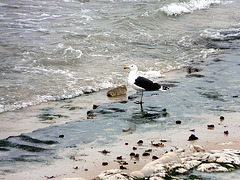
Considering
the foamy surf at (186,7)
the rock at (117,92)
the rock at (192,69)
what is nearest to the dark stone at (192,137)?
the rock at (117,92)

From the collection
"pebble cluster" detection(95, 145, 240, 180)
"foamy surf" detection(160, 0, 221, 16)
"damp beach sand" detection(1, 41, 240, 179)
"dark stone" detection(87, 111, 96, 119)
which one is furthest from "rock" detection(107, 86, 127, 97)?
"foamy surf" detection(160, 0, 221, 16)

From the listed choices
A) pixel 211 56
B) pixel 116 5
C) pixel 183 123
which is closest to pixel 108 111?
pixel 183 123

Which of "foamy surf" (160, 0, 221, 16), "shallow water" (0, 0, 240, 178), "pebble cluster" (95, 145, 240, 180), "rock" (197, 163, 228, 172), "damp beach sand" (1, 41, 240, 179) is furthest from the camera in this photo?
"foamy surf" (160, 0, 221, 16)

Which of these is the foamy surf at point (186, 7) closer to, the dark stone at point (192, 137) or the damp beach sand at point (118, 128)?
the damp beach sand at point (118, 128)

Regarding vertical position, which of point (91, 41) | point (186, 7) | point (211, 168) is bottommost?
point (211, 168)

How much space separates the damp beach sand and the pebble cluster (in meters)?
0.43

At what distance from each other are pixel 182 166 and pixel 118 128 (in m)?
2.43

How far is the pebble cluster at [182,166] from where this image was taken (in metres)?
4.45

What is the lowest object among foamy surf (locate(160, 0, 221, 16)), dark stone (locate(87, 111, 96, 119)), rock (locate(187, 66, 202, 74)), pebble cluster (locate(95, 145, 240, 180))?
dark stone (locate(87, 111, 96, 119))

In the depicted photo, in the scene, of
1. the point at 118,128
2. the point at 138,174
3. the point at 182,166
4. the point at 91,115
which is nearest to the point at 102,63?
the point at 91,115

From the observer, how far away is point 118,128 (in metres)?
6.97

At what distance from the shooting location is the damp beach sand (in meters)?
5.32

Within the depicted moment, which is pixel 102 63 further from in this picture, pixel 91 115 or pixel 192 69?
pixel 91 115

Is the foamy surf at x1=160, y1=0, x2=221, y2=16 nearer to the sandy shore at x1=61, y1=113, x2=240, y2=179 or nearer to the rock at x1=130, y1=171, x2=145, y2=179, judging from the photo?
the sandy shore at x1=61, y1=113, x2=240, y2=179
